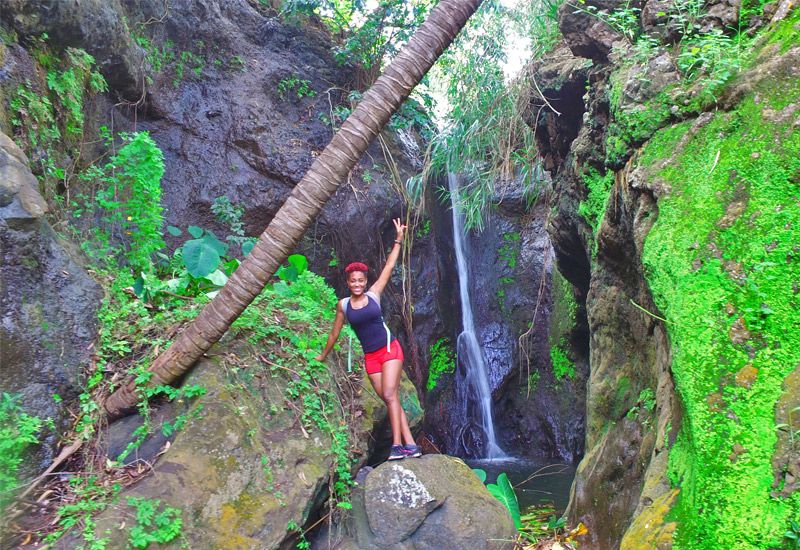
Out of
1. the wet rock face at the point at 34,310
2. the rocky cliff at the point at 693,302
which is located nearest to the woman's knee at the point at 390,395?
Answer: the rocky cliff at the point at 693,302

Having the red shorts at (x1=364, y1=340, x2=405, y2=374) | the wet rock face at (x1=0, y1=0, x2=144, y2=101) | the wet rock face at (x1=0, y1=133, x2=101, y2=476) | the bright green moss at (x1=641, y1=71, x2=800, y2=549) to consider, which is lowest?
the wet rock face at (x1=0, y1=133, x2=101, y2=476)

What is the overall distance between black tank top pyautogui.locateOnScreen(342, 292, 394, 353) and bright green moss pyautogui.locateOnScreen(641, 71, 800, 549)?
2.16 metres

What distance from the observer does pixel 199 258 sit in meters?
5.09

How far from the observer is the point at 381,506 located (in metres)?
4.09

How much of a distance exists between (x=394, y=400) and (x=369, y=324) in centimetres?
67

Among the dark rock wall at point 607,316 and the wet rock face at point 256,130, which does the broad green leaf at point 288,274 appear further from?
the dark rock wall at point 607,316

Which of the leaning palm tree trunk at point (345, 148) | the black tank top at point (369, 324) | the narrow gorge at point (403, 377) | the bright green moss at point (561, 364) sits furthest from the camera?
the bright green moss at point (561, 364)

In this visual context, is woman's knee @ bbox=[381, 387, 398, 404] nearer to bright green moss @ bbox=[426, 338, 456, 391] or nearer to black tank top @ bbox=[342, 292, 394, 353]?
black tank top @ bbox=[342, 292, 394, 353]

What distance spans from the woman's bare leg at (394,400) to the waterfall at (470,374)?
6.35 metres

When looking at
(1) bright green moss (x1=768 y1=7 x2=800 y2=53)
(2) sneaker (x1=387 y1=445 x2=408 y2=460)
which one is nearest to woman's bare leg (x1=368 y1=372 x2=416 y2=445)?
(2) sneaker (x1=387 y1=445 x2=408 y2=460)

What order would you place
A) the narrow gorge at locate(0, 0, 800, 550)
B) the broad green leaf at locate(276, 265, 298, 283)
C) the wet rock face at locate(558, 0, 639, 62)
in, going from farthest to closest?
the broad green leaf at locate(276, 265, 298, 283) < the wet rock face at locate(558, 0, 639, 62) < the narrow gorge at locate(0, 0, 800, 550)

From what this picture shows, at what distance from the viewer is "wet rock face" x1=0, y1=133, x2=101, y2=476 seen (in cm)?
376

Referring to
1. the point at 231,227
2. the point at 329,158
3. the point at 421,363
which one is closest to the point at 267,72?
the point at 231,227

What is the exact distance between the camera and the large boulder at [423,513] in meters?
3.96
